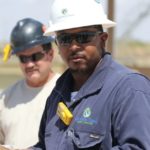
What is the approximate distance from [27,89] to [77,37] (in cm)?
191

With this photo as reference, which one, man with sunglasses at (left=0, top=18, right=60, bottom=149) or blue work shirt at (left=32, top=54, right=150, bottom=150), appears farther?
man with sunglasses at (left=0, top=18, right=60, bottom=149)

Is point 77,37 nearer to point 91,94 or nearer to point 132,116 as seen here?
point 91,94

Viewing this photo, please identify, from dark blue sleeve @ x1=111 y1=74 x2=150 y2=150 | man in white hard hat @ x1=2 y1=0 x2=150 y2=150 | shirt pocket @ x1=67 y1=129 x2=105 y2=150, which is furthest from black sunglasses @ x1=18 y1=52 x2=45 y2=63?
dark blue sleeve @ x1=111 y1=74 x2=150 y2=150

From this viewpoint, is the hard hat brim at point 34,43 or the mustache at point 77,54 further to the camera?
the hard hat brim at point 34,43

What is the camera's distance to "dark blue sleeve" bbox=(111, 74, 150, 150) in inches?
113

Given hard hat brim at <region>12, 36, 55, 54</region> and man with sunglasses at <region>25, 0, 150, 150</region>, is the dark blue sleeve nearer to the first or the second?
man with sunglasses at <region>25, 0, 150, 150</region>

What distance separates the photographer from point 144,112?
9.48 ft

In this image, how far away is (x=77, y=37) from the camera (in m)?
3.25

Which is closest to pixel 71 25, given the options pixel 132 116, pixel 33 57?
pixel 132 116

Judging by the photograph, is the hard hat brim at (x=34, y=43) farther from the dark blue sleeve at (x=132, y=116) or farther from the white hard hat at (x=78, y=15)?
the dark blue sleeve at (x=132, y=116)

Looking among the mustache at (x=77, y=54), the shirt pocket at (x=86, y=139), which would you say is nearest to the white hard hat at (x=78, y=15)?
the mustache at (x=77, y=54)

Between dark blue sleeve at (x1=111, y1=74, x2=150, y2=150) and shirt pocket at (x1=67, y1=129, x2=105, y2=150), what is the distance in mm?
91

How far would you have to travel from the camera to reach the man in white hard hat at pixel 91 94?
115 inches

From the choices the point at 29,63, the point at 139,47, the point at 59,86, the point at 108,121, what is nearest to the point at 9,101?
the point at 29,63
